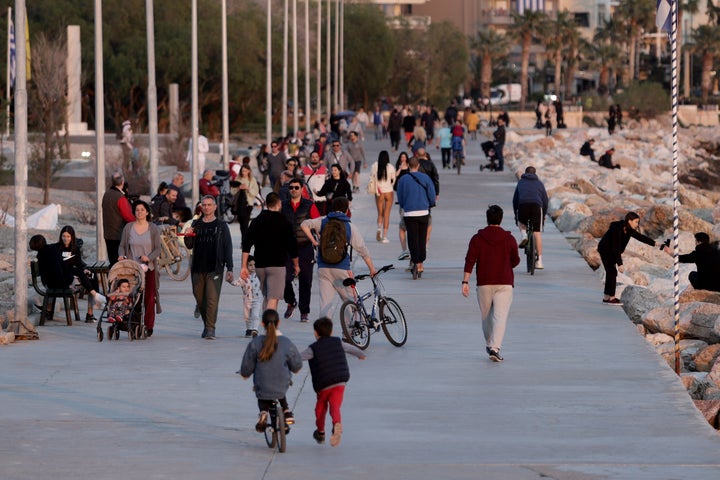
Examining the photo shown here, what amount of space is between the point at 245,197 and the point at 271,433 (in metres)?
15.7

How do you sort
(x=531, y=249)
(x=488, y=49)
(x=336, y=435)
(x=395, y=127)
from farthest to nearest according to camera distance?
(x=488, y=49)
(x=395, y=127)
(x=531, y=249)
(x=336, y=435)

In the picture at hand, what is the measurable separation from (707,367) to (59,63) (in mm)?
31191

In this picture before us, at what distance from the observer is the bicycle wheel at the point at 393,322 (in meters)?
17.1

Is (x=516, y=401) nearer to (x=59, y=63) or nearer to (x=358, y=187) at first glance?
(x=358, y=187)

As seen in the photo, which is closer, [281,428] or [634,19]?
[281,428]

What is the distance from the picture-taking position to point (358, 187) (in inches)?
1727

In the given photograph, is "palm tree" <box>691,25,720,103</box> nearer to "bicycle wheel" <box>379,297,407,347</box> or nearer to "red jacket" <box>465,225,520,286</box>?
"bicycle wheel" <box>379,297,407,347</box>

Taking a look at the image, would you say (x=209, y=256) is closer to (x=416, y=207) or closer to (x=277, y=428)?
(x=277, y=428)

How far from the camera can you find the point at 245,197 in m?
27.6

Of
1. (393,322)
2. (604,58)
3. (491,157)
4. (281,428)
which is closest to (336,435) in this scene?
(281,428)

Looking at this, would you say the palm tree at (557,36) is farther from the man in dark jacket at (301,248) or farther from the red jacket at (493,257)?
the red jacket at (493,257)

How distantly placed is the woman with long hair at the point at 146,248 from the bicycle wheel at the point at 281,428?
6.19 m

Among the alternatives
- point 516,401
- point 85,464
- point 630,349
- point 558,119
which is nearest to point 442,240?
point 630,349

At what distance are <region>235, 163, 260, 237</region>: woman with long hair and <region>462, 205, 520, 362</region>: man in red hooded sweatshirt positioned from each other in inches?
408
